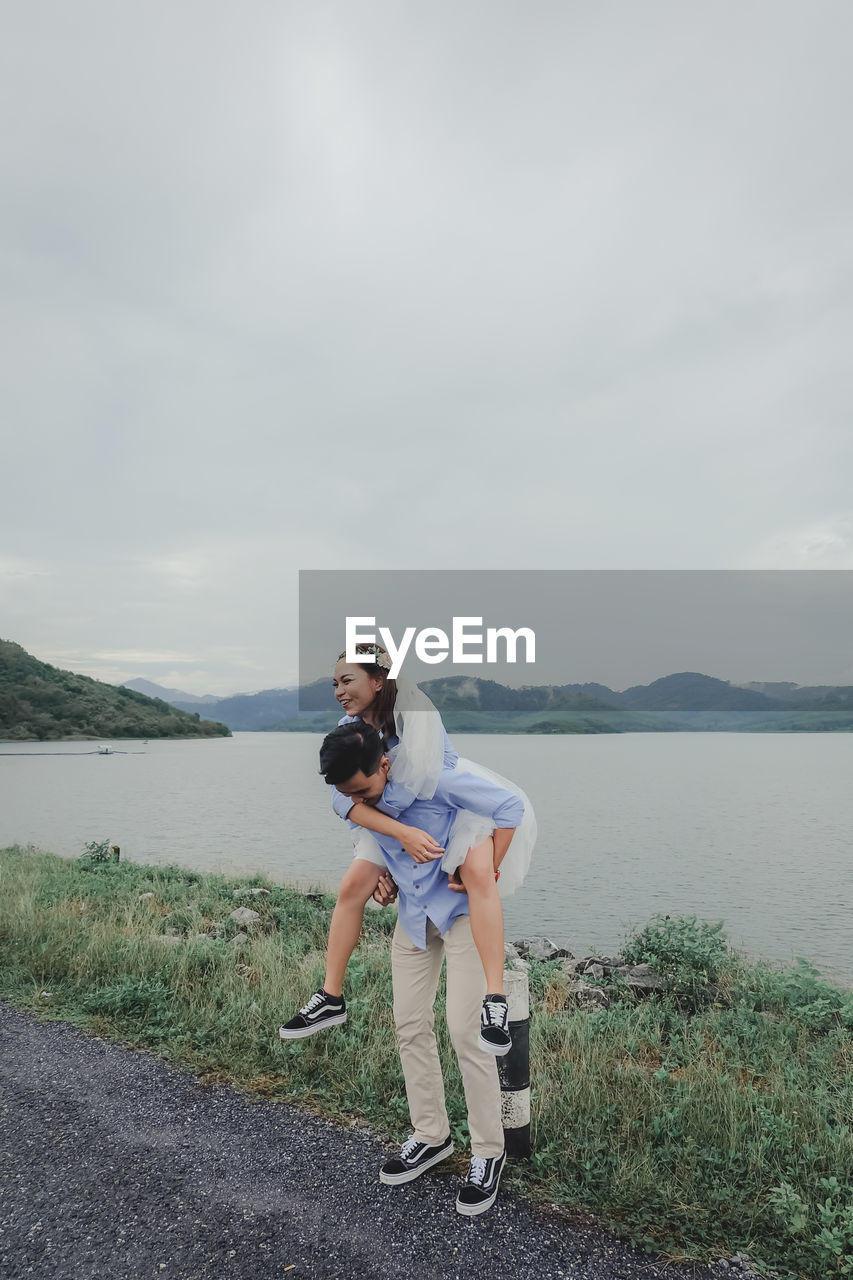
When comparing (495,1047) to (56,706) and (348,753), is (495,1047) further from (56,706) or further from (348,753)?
(56,706)

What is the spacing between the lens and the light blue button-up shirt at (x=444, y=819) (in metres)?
3.30

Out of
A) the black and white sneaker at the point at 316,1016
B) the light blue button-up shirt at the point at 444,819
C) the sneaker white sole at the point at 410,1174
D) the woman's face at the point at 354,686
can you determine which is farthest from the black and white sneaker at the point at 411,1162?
the woman's face at the point at 354,686

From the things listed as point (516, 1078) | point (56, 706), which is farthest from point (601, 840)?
point (56, 706)

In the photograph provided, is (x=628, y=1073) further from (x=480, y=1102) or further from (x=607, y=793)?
(x=607, y=793)

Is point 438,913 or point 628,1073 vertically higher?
point 438,913

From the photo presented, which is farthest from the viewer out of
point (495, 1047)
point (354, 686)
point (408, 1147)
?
point (408, 1147)

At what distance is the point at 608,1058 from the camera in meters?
4.84

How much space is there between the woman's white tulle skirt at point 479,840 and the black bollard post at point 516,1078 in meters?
0.52

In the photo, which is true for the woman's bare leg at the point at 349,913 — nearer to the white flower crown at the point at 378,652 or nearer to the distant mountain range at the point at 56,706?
the white flower crown at the point at 378,652

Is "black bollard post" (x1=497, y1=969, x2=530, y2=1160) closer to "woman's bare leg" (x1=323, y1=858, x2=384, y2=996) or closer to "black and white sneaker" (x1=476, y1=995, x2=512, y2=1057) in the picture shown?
"black and white sneaker" (x1=476, y1=995, x2=512, y2=1057)

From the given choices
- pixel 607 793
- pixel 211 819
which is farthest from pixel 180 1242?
pixel 607 793

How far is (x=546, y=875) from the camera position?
18797mm

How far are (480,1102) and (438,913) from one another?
2.66 feet

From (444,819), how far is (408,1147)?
152 centimetres
